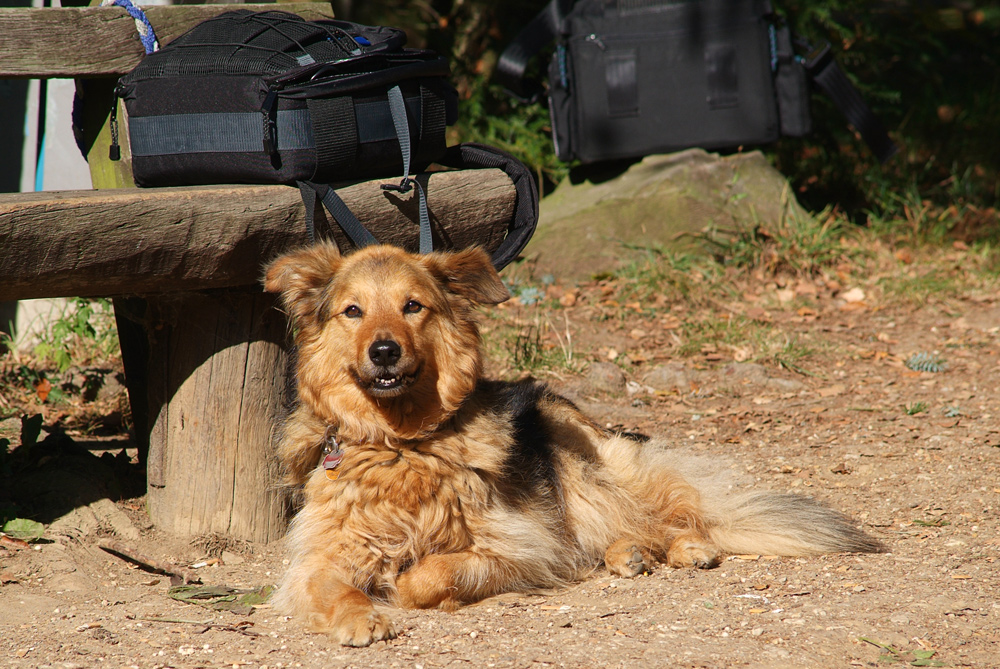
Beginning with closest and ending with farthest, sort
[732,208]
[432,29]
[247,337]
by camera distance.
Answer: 1. [247,337]
2. [732,208]
3. [432,29]

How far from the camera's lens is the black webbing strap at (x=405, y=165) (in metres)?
3.64

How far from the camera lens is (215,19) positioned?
3812 mm

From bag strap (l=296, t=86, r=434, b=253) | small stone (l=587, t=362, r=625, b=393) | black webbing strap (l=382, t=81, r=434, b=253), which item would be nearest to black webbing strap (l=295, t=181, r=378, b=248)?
bag strap (l=296, t=86, r=434, b=253)

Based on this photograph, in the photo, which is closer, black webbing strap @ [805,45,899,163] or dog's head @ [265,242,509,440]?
dog's head @ [265,242,509,440]

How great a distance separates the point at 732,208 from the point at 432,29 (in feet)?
13.8

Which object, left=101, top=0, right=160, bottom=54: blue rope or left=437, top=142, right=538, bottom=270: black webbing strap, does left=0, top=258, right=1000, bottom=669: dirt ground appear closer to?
left=437, top=142, right=538, bottom=270: black webbing strap

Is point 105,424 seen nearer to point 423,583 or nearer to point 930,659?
point 423,583

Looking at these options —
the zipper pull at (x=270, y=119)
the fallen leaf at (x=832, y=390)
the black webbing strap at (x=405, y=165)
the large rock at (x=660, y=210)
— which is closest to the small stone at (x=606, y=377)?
the fallen leaf at (x=832, y=390)

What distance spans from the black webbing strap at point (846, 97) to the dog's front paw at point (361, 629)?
635cm

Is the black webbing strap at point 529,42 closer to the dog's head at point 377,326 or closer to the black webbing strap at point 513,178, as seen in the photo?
the black webbing strap at point 513,178

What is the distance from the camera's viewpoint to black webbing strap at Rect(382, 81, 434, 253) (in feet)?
11.9

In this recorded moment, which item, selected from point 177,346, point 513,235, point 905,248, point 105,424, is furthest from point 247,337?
point 905,248

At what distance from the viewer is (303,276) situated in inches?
138

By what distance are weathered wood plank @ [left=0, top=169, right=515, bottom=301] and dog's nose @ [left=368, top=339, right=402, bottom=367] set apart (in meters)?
0.67
